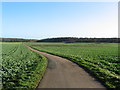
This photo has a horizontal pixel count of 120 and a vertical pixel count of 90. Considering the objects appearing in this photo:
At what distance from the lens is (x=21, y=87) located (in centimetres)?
733

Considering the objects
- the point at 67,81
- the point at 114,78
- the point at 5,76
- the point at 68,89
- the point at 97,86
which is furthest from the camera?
the point at 5,76

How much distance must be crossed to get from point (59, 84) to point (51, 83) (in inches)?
21.3

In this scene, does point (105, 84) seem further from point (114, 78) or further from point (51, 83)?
point (51, 83)

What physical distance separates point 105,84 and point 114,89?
71 cm

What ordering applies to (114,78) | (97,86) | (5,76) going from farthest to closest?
1. (5,76)
2. (114,78)
3. (97,86)

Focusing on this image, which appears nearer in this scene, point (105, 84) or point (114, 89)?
point (114, 89)

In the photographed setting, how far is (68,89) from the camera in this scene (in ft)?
23.2

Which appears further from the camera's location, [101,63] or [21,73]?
[101,63]

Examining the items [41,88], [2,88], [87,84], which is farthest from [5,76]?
[87,84]

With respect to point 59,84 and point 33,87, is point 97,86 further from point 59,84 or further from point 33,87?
point 33,87

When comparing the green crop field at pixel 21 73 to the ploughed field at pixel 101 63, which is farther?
the ploughed field at pixel 101 63

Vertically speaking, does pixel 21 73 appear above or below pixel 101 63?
above

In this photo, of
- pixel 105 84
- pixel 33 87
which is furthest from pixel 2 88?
pixel 105 84

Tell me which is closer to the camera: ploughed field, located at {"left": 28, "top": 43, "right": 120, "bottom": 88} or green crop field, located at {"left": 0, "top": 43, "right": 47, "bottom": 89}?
green crop field, located at {"left": 0, "top": 43, "right": 47, "bottom": 89}
